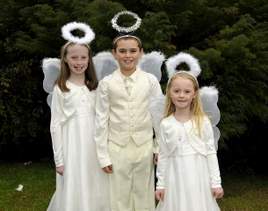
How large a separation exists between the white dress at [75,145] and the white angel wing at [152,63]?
691mm

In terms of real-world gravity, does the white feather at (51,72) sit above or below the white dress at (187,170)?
above

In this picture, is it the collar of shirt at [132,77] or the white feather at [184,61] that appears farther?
the collar of shirt at [132,77]

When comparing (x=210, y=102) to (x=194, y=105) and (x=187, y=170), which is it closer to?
(x=194, y=105)

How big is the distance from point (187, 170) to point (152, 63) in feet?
4.26

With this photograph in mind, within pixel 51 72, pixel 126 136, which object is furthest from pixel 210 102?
pixel 51 72

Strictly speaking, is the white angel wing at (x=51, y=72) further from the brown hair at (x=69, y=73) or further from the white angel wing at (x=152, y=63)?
the white angel wing at (x=152, y=63)

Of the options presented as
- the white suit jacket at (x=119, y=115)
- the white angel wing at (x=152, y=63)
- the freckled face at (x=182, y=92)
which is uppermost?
the white angel wing at (x=152, y=63)

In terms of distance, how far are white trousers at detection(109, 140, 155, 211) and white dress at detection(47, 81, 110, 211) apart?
182 millimetres

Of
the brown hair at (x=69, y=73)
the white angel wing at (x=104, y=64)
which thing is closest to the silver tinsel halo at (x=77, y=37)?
the brown hair at (x=69, y=73)

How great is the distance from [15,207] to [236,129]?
2610 mm

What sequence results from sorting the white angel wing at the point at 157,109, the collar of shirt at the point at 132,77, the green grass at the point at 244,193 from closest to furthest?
1. the white angel wing at the point at 157,109
2. the collar of shirt at the point at 132,77
3. the green grass at the point at 244,193

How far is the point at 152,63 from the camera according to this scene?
546 cm

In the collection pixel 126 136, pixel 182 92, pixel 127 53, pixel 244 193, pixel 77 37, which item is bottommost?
pixel 244 193

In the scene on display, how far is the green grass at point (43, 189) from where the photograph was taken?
676 cm
